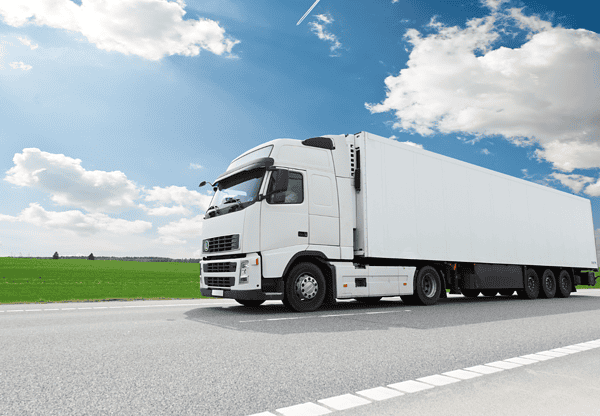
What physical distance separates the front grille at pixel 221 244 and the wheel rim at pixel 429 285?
5.49 metres

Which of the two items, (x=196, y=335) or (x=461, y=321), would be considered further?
(x=461, y=321)

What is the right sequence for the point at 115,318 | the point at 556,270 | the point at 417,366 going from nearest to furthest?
1. the point at 417,366
2. the point at 115,318
3. the point at 556,270

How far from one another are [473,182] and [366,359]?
994cm

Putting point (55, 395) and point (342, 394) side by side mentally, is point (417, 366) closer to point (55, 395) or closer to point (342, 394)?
point (342, 394)

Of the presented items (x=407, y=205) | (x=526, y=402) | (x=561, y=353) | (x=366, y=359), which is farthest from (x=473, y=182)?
(x=526, y=402)

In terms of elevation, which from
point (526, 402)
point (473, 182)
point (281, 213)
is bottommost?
point (526, 402)

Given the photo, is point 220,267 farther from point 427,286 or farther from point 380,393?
point 380,393

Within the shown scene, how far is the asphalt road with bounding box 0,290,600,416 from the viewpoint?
3289 millimetres

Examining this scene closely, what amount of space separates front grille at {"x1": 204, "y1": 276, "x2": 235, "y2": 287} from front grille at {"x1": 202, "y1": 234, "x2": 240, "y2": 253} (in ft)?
1.85

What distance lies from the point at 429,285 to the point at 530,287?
5868mm

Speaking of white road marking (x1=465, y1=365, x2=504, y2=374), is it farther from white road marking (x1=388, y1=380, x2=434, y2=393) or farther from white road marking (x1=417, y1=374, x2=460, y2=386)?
white road marking (x1=388, y1=380, x2=434, y2=393)

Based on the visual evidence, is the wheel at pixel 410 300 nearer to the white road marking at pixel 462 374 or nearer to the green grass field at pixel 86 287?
the green grass field at pixel 86 287

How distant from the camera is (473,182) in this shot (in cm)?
1327

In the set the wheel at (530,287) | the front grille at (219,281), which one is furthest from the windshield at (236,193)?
the wheel at (530,287)
